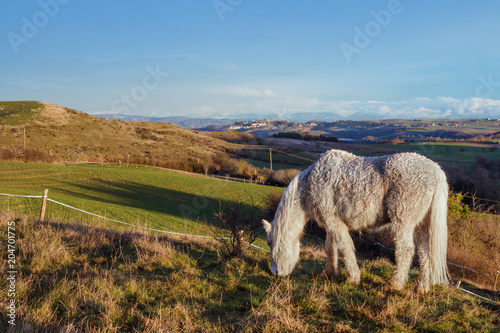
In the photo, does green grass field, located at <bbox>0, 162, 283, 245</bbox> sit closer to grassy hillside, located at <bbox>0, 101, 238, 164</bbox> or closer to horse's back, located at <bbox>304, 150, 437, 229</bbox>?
horse's back, located at <bbox>304, 150, 437, 229</bbox>

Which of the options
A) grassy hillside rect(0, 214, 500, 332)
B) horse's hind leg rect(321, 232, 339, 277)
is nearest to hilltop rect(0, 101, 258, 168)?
grassy hillside rect(0, 214, 500, 332)

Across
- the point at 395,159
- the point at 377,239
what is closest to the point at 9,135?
the point at 377,239

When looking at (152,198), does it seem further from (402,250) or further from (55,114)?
(55,114)

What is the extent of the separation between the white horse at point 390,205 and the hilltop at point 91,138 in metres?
44.6

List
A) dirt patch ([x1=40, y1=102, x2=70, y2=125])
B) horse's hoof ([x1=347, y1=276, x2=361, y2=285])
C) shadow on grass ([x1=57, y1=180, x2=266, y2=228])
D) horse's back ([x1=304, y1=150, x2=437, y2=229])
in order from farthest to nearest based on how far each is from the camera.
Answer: dirt patch ([x1=40, y1=102, x2=70, y2=125]) → shadow on grass ([x1=57, y1=180, x2=266, y2=228]) → horse's hoof ([x1=347, y1=276, x2=361, y2=285]) → horse's back ([x1=304, y1=150, x2=437, y2=229])

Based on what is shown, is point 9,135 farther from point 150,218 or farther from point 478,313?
point 478,313

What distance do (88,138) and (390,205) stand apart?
2793 inches

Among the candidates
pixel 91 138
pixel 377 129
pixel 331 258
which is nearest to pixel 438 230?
pixel 331 258

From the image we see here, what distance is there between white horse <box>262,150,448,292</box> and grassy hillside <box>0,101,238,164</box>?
1909 inches

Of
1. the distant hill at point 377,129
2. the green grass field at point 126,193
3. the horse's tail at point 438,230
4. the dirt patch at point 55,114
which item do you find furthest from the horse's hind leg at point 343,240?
the distant hill at point 377,129

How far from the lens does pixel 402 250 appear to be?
5145 mm

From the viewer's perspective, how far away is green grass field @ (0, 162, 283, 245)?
16250 millimetres

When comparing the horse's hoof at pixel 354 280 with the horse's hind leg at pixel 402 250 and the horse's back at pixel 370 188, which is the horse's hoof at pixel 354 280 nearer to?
the horse's hind leg at pixel 402 250

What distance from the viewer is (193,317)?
13.8 ft
